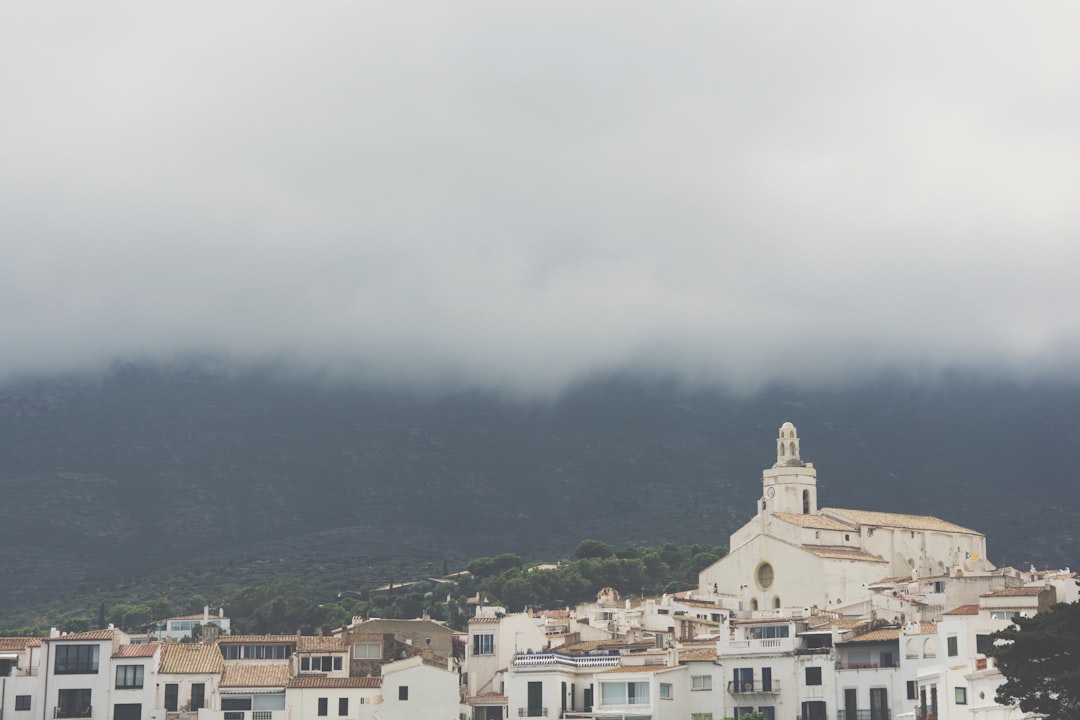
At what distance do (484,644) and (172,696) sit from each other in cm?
1797

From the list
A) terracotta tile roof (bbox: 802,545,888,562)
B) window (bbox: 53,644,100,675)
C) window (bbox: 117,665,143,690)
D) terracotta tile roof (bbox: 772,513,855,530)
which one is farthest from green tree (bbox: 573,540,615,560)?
window (bbox: 53,644,100,675)

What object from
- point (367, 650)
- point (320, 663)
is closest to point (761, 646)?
point (367, 650)

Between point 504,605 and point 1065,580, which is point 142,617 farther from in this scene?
point 1065,580

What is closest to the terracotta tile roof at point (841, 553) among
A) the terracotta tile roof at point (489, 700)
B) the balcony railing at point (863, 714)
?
the terracotta tile roof at point (489, 700)

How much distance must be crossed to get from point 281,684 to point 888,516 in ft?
263

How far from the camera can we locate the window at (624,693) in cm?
7881

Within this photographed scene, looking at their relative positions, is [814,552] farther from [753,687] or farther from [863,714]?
[863,714]

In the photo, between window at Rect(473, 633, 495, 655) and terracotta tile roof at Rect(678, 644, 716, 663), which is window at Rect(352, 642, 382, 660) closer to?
window at Rect(473, 633, 495, 655)

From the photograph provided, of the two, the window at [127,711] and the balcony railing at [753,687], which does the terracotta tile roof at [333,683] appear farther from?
the balcony railing at [753,687]

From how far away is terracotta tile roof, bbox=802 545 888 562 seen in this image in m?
133

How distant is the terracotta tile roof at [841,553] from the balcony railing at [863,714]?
55795 mm

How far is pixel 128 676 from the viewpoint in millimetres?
80062

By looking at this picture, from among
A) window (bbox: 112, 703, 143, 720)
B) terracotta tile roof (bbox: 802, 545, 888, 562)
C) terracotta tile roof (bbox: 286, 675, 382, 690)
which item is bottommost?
window (bbox: 112, 703, 143, 720)

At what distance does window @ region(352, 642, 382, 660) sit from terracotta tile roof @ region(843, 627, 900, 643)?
2419 centimetres
